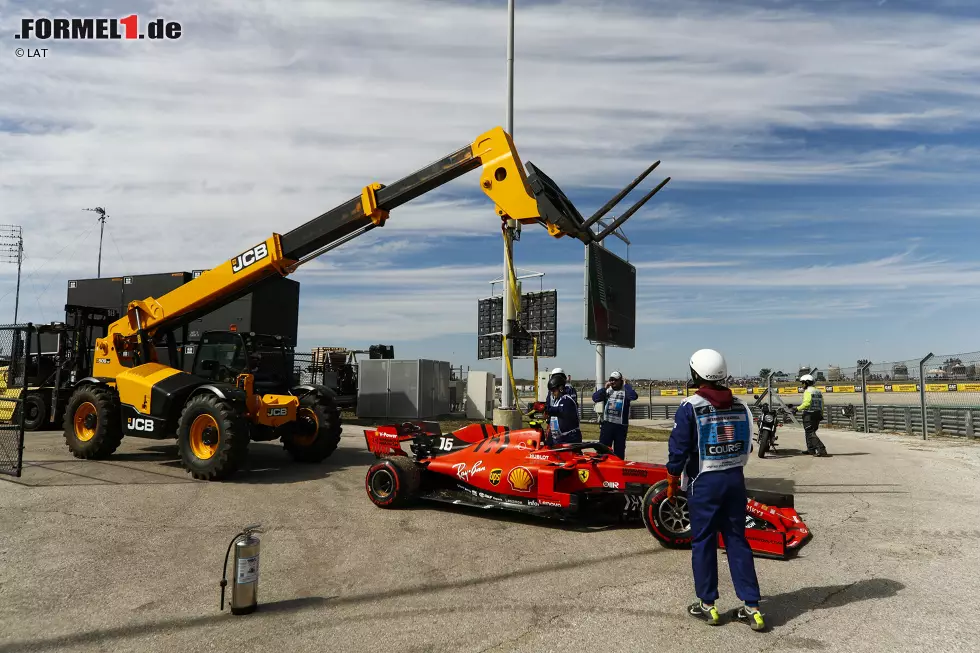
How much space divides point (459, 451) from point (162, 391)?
5.31 meters

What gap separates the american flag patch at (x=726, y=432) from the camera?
4527 millimetres

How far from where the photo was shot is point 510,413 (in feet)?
44.3

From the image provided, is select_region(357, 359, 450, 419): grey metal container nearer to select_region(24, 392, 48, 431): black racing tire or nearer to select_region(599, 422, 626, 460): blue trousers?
select_region(24, 392, 48, 431): black racing tire

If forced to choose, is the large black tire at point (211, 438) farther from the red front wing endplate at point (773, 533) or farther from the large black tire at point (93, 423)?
the red front wing endplate at point (773, 533)

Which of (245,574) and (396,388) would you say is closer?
(245,574)

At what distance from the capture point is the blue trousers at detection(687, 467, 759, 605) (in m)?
4.34

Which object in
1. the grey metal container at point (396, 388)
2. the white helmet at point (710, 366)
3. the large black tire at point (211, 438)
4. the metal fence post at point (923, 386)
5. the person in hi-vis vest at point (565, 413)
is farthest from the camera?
the grey metal container at point (396, 388)

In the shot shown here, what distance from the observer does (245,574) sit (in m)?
4.40

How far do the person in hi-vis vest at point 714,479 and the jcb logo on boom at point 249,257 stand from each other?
7674mm

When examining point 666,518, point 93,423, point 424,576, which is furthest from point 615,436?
point 93,423

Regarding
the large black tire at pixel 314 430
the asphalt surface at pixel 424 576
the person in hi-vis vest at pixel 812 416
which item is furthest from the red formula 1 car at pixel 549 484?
the person in hi-vis vest at pixel 812 416

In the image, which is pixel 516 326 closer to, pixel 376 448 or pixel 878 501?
pixel 376 448

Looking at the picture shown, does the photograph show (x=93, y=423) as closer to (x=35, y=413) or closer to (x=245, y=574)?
(x=35, y=413)

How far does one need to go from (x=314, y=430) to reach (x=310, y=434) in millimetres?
118
